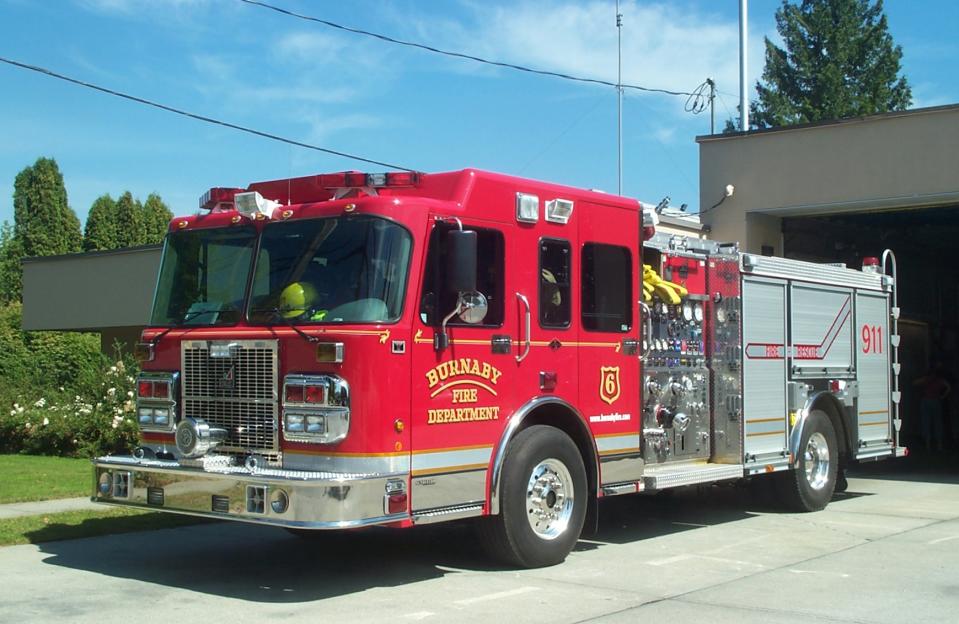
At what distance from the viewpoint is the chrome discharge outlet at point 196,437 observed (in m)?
7.94

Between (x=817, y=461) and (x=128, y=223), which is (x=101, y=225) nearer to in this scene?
(x=128, y=223)

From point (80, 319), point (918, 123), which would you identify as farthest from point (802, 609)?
point (80, 319)

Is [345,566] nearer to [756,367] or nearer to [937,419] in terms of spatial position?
[756,367]

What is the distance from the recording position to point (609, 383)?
367 inches

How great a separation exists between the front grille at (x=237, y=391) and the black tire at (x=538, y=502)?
1.72 meters

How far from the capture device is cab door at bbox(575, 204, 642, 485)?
360 inches

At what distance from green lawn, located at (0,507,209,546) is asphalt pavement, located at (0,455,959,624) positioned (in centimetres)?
27

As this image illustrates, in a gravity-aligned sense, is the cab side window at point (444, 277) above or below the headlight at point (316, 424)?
above

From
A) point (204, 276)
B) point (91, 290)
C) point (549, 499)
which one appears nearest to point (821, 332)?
point (549, 499)

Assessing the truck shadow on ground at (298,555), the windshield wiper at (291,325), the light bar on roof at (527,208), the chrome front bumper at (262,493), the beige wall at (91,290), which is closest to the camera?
the chrome front bumper at (262,493)

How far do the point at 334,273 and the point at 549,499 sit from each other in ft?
8.02

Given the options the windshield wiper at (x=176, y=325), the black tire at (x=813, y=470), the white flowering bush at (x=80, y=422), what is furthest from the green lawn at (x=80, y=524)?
the black tire at (x=813, y=470)

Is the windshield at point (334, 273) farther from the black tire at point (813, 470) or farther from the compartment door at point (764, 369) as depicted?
the black tire at point (813, 470)

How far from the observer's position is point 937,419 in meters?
21.2
